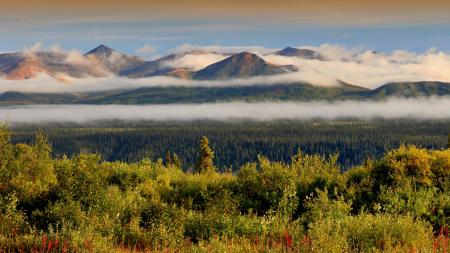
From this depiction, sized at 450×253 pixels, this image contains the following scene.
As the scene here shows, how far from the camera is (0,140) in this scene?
132ft

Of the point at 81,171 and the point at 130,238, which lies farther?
the point at 81,171

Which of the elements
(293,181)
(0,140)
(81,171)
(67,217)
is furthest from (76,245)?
(0,140)

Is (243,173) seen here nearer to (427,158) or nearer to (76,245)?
(427,158)

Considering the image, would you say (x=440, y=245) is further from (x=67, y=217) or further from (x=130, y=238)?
(x=67, y=217)

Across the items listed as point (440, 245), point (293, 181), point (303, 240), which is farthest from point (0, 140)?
point (440, 245)

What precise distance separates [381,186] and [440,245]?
8999mm

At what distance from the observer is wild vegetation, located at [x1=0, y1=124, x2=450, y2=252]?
17.1 metres

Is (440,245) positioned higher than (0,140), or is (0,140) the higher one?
(0,140)

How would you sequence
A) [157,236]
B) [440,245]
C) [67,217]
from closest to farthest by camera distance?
1. [440,245]
2. [157,236]
3. [67,217]

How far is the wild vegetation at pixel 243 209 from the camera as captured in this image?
17.1 m

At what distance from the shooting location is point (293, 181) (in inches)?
1091

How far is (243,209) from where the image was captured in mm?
26469

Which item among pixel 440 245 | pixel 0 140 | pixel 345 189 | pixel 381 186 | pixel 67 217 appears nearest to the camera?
pixel 440 245

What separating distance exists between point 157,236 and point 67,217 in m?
5.52
